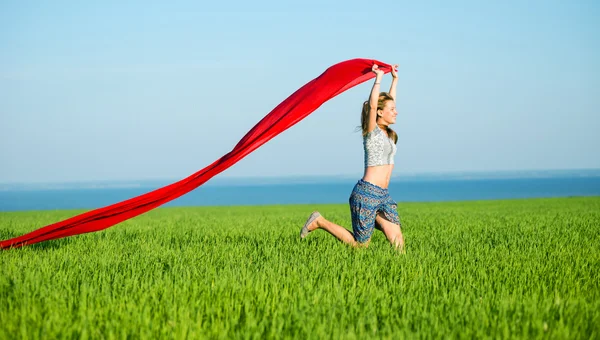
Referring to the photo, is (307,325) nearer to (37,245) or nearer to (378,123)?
(378,123)

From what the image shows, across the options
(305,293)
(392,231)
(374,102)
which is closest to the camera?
(305,293)

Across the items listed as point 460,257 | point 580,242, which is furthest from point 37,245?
point 580,242

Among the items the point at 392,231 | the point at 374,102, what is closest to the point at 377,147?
the point at 374,102

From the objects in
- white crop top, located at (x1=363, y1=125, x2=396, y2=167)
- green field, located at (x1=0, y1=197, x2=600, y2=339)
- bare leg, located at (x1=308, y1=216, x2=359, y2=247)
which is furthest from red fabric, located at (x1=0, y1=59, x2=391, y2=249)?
bare leg, located at (x1=308, y1=216, x2=359, y2=247)

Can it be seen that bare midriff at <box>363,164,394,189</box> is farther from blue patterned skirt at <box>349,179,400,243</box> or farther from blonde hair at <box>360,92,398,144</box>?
blonde hair at <box>360,92,398,144</box>

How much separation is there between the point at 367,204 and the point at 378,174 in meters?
0.37

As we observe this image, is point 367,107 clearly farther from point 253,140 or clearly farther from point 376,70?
point 253,140

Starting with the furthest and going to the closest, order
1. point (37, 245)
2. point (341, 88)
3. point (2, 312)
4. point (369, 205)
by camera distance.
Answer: point (37, 245)
point (341, 88)
point (369, 205)
point (2, 312)

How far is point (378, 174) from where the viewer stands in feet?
21.3

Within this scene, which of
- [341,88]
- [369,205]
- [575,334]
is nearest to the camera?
[575,334]

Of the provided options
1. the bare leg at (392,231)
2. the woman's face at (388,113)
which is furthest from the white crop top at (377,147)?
the bare leg at (392,231)

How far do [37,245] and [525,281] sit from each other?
21.5ft

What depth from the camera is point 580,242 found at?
833 cm

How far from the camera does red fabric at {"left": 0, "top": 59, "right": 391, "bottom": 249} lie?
6.68m
